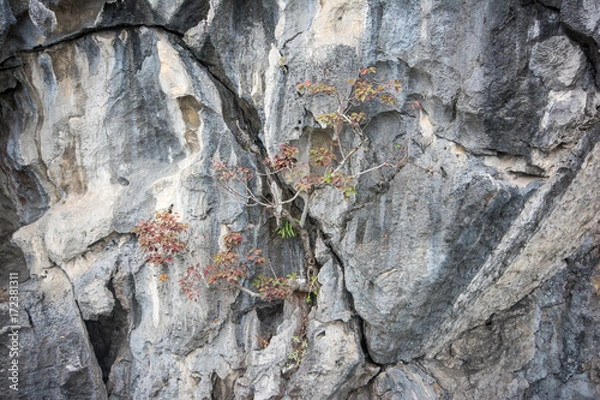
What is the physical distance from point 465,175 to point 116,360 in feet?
15.9

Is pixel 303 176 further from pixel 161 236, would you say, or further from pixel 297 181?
pixel 161 236

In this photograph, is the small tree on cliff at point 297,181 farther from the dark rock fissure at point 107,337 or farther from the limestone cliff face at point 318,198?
the dark rock fissure at point 107,337

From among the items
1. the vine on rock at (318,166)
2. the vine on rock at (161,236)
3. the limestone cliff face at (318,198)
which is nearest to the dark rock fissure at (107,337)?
the limestone cliff face at (318,198)

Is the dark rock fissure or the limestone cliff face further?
the dark rock fissure

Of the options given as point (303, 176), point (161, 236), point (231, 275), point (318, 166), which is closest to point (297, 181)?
point (303, 176)

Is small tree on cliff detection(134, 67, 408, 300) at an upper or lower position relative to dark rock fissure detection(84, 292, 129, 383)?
upper

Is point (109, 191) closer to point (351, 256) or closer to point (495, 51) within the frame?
point (351, 256)

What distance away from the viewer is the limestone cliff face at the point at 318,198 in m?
4.26

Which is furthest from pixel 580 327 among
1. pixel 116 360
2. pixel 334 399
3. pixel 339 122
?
pixel 116 360

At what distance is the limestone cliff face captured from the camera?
4.26m

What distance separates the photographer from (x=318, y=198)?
16.7 ft

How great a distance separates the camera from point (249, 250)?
544 centimetres

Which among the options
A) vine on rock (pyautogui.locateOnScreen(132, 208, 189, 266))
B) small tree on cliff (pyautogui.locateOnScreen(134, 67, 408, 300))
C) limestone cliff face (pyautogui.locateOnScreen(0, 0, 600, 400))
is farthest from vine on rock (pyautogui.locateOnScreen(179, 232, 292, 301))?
vine on rock (pyautogui.locateOnScreen(132, 208, 189, 266))

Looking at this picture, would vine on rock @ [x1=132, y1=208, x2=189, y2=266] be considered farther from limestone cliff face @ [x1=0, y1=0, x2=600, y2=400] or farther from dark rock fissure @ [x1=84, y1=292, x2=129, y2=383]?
dark rock fissure @ [x1=84, y1=292, x2=129, y2=383]
